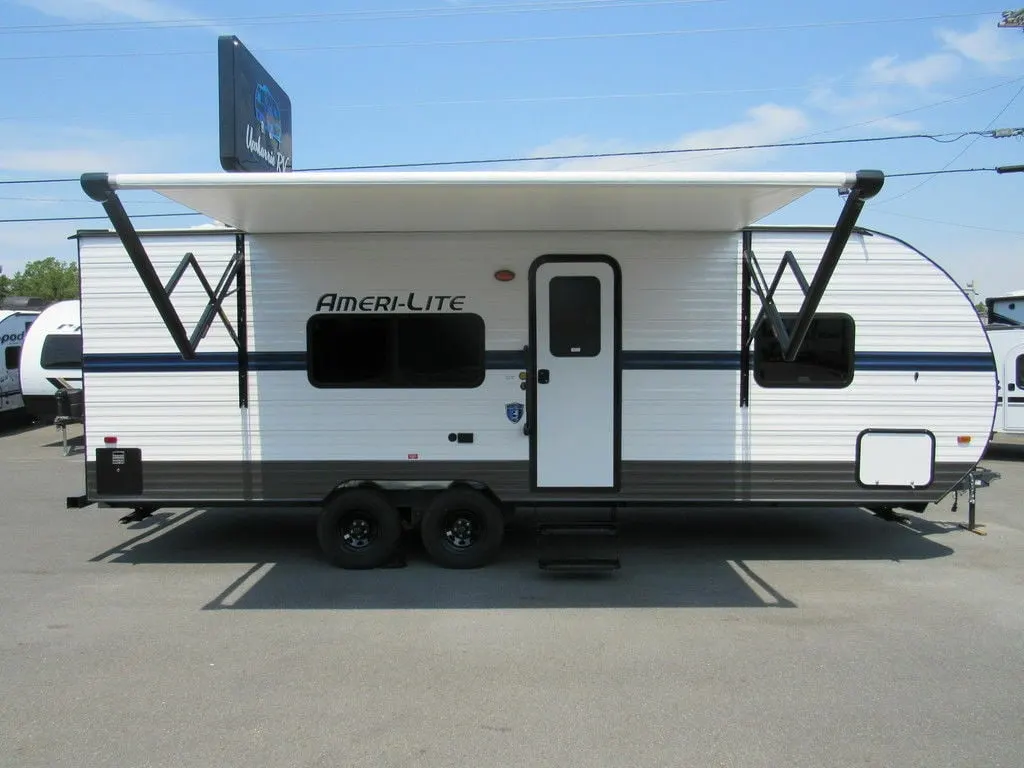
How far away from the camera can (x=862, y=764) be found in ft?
12.1

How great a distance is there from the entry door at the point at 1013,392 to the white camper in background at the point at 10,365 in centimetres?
1732

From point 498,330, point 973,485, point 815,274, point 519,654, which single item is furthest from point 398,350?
point 973,485

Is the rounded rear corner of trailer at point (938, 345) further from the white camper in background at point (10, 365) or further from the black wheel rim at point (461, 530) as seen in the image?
the white camper in background at point (10, 365)

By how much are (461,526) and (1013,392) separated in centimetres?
954

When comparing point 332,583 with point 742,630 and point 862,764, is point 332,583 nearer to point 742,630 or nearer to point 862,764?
point 742,630

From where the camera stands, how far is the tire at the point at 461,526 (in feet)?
22.0

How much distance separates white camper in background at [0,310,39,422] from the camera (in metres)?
16.3

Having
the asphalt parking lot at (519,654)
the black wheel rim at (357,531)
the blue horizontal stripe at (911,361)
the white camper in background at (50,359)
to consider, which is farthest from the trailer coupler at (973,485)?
the white camper in background at (50,359)

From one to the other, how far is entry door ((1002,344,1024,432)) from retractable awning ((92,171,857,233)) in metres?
7.90

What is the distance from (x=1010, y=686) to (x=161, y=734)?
4439 mm

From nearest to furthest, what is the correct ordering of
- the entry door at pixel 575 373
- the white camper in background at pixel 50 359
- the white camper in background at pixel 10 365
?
1. the entry door at pixel 575 373
2. the white camper in background at pixel 50 359
3. the white camper in background at pixel 10 365

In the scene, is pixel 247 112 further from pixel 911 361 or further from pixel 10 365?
pixel 10 365

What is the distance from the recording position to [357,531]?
6.83 metres

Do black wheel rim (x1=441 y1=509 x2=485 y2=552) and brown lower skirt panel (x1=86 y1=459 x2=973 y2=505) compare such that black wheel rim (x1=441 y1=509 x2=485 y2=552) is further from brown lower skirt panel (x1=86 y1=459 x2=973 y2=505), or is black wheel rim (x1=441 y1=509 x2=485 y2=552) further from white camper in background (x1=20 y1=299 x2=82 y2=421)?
white camper in background (x1=20 y1=299 x2=82 y2=421)
